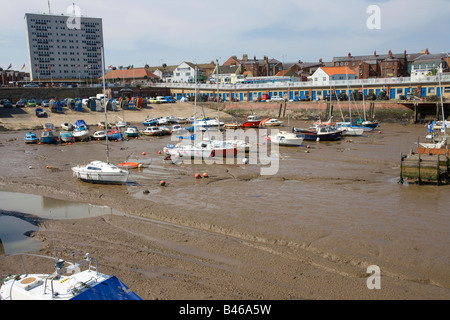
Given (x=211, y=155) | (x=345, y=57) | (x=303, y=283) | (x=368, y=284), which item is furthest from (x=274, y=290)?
(x=345, y=57)

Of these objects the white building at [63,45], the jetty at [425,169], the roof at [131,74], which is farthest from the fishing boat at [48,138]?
the white building at [63,45]

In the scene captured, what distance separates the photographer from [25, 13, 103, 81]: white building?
129 m

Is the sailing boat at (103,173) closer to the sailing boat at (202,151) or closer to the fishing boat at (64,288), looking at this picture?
the sailing boat at (202,151)

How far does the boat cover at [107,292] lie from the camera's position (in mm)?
9188

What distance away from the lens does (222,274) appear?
1341 centimetres

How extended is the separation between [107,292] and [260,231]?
881 cm

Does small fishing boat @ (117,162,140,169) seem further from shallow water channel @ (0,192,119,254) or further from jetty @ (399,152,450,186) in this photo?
jetty @ (399,152,450,186)

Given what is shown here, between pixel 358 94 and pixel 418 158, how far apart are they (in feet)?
145

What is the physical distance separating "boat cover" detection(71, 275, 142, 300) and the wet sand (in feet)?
8.20

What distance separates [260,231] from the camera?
56.3ft

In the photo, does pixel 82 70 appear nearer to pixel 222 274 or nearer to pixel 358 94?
pixel 358 94

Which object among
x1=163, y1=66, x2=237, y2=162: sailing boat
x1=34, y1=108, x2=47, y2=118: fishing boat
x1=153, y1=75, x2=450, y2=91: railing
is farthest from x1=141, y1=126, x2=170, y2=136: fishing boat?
x1=153, y1=75, x2=450, y2=91: railing

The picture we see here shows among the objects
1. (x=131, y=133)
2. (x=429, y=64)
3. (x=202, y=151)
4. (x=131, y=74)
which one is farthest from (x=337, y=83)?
(x=131, y=74)

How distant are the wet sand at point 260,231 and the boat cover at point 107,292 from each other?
2.50 metres
